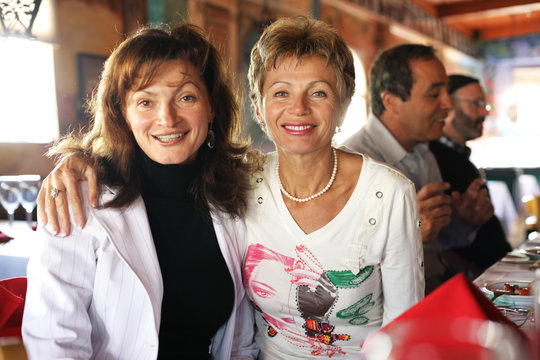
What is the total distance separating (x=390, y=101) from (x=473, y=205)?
72 centimetres

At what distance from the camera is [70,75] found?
4539 millimetres

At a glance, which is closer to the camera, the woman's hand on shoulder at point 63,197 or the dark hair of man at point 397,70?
the woman's hand on shoulder at point 63,197

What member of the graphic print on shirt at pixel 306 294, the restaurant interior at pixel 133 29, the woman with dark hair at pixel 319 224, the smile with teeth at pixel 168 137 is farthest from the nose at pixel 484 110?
the smile with teeth at pixel 168 137

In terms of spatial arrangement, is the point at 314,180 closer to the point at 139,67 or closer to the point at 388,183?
the point at 388,183

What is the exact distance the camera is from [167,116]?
4.93 feet

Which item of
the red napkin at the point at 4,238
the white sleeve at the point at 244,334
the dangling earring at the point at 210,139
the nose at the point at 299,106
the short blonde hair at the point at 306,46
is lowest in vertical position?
the white sleeve at the point at 244,334

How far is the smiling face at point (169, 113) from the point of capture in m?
1.52

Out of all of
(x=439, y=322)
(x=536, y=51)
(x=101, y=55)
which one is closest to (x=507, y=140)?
(x=536, y=51)

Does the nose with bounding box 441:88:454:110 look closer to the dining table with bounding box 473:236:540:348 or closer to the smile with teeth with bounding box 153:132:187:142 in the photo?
the dining table with bounding box 473:236:540:348

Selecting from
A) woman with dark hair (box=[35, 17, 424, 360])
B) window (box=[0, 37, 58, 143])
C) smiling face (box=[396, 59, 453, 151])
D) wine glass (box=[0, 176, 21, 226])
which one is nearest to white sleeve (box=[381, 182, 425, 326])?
woman with dark hair (box=[35, 17, 424, 360])

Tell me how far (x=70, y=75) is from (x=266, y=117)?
11.4ft

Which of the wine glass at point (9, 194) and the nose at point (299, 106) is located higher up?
the nose at point (299, 106)

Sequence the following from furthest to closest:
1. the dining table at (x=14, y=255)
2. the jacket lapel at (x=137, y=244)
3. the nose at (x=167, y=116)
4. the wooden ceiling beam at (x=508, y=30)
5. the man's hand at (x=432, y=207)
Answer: the wooden ceiling beam at (x=508, y=30), the man's hand at (x=432, y=207), the dining table at (x=14, y=255), the nose at (x=167, y=116), the jacket lapel at (x=137, y=244)

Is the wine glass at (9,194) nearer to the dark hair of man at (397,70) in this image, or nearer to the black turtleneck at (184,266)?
the black turtleneck at (184,266)
